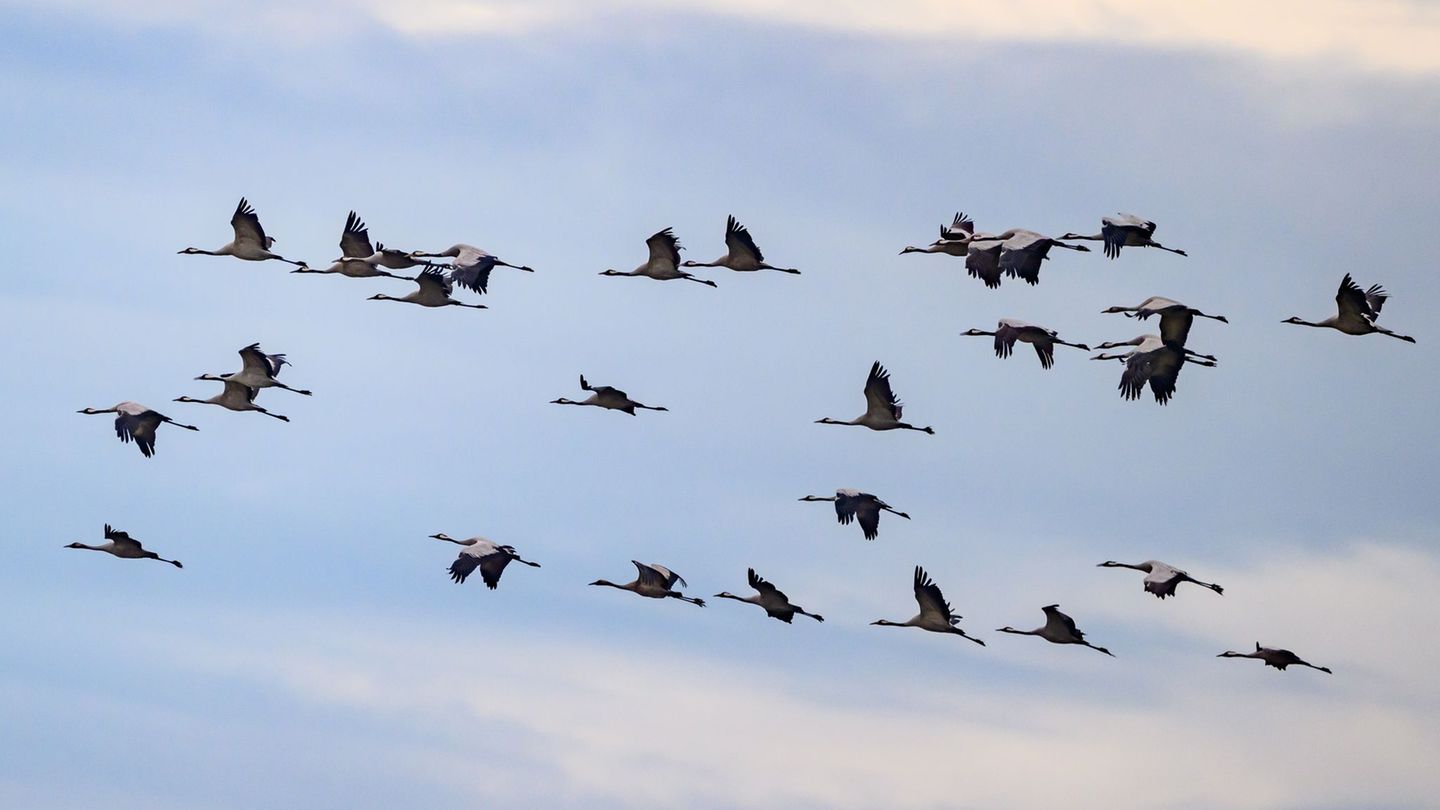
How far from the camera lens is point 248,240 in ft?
213

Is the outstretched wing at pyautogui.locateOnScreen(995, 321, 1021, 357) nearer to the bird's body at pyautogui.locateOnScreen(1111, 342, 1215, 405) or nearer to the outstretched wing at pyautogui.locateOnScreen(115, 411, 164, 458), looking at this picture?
the bird's body at pyautogui.locateOnScreen(1111, 342, 1215, 405)

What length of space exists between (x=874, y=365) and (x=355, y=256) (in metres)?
14.4

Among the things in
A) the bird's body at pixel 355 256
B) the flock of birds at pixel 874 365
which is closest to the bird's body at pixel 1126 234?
the flock of birds at pixel 874 365

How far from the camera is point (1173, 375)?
185 ft

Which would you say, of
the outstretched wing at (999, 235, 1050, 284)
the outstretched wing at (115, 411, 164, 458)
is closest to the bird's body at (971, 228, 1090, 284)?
the outstretched wing at (999, 235, 1050, 284)

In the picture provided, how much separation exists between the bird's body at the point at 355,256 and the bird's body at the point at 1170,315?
1927 centimetres

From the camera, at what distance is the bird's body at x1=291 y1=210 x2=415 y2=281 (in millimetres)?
65812

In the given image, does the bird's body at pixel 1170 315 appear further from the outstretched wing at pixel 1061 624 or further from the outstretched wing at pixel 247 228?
the outstretched wing at pixel 247 228

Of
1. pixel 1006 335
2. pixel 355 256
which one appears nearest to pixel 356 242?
pixel 355 256

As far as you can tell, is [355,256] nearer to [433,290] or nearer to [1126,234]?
[433,290]

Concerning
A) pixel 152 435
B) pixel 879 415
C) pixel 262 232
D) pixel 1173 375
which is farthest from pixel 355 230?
pixel 1173 375

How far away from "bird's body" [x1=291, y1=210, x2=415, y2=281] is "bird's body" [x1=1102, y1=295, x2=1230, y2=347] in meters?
19.3

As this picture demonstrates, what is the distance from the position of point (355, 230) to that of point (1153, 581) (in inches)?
899

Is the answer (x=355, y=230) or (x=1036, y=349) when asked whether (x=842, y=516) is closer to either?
(x=1036, y=349)
